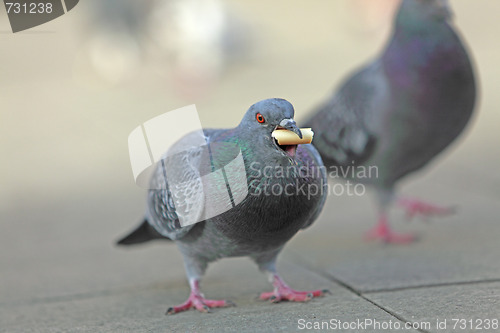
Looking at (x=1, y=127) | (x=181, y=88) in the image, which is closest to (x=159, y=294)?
(x=1, y=127)

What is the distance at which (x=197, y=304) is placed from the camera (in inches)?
140

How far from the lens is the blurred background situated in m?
5.40

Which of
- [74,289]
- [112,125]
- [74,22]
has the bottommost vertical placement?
[74,289]

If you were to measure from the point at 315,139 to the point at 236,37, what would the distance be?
36.6ft

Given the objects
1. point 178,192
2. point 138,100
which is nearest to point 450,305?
point 178,192

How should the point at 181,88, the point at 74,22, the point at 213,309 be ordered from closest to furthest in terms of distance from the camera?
the point at 213,309
the point at 181,88
the point at 74,22

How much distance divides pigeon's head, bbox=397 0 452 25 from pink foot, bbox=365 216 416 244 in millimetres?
1568

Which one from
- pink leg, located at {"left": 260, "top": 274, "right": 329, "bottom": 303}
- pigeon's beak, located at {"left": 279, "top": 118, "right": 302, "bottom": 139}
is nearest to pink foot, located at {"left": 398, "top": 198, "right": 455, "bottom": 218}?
pink leg, located at {"left": 260, "top": 274, "right": 329, "bottom": 303}

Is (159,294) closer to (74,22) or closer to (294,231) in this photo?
(294,231)

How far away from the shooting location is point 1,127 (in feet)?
37.5

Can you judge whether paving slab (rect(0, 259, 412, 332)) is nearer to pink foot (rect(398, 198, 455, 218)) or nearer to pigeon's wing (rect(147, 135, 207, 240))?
pigeon's wing (rect(147, 135, 207, 240))

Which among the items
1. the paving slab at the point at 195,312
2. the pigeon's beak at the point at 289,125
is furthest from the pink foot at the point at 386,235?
the pigeon's beak at the point at 289,125

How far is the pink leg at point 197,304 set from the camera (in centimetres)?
354

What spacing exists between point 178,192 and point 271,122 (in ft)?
2.49
